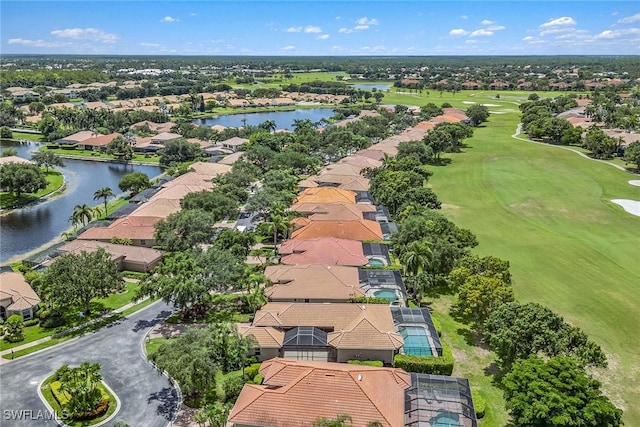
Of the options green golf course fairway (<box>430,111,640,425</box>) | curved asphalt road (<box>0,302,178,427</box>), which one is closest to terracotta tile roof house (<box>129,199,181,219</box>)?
curved asphalt road (<box>0,302,178,427</box>)

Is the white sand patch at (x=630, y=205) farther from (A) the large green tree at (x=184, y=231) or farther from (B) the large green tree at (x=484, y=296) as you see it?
(A) the large green tree at (x=184, y=231)

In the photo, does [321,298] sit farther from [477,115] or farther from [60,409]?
[477,115]

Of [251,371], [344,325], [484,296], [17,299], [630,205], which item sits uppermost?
[484,296]

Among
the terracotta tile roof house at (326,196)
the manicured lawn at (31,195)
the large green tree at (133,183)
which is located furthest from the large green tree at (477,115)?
the manicured lawn at (31,195)

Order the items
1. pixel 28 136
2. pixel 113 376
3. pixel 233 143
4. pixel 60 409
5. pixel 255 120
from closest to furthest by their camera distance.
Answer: pixel 60 409 → pixel 113 376 → pixel 233 143 → pixel 28 136 → pixel 255 120

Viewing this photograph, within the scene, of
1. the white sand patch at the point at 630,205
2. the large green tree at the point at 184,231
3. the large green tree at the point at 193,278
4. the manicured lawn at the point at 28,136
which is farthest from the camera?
the manicured lawn at the point at 28,136

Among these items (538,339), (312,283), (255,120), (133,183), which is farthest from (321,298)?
(255,120)
